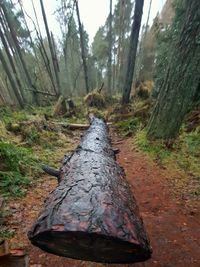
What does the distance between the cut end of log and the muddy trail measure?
672 mm

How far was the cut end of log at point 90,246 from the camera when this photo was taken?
5.08 ft

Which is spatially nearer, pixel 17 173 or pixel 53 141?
pixel 17 173

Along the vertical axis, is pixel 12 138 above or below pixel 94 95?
above

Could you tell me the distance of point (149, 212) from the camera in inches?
128

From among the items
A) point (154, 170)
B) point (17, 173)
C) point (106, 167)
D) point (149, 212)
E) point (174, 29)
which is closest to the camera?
point (106, 167)

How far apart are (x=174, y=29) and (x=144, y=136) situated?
637 centimetres

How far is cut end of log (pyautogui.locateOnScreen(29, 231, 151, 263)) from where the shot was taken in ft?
5.08

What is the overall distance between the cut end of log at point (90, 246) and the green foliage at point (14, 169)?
1.90 meters

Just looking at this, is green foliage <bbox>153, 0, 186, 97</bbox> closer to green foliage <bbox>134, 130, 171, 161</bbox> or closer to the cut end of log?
green foliage <bbox>134, 130, 171, 161</bbox>

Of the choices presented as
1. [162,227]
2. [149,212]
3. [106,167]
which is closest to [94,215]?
[106,167]

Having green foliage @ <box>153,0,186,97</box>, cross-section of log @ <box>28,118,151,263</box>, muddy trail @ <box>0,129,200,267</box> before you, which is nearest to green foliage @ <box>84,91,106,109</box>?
green foliage @ <box>153,0,186,97</box>

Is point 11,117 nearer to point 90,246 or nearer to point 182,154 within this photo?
point 182,154

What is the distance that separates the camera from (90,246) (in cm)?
163

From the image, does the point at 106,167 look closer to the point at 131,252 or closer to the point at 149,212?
the point at 149,212
